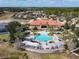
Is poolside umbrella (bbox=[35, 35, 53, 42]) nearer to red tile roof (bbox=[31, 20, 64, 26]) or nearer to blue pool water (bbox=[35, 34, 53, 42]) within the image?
blue pool water (bbox=[35, 34, 53, 42])

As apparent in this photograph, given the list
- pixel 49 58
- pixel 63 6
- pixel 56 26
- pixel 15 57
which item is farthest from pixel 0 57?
pixel 63 6

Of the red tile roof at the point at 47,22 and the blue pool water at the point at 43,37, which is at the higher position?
the red tile roof at the point at 47,22

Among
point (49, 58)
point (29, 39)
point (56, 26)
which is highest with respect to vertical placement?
point (56, 26)

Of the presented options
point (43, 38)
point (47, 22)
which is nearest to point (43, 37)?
point (43, 38)

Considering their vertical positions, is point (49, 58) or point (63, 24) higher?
point (63, 24)

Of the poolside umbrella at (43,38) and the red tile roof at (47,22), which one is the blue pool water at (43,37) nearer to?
the poolside umbrella at (43,38)

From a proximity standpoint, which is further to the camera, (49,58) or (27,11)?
(27,11)

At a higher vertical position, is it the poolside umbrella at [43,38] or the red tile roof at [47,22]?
the red tile roof at [47,22]

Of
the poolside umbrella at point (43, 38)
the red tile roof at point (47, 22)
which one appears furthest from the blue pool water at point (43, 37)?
the red tile roof at point (47, 22)

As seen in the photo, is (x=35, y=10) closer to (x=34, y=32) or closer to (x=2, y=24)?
(x=34, y=32)

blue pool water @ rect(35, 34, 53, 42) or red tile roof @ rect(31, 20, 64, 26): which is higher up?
red tile roof @ rect(31, 20, 64, 26)

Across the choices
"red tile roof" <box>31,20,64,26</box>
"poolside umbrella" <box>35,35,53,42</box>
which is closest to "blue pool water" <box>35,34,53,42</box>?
"poolside umbrella" <box>35,35,53,42</box>
